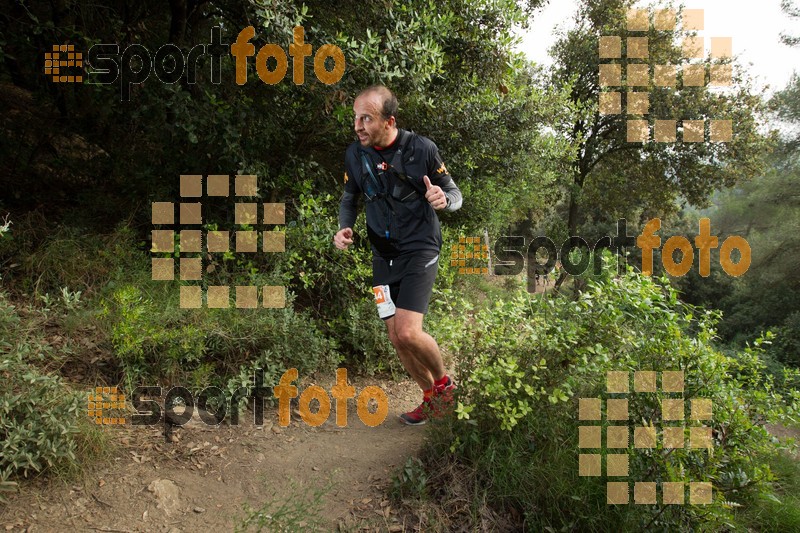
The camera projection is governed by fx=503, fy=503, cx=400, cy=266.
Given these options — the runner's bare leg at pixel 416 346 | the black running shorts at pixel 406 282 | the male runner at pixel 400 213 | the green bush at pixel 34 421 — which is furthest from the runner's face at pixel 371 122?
the green bush at pixel 34 421

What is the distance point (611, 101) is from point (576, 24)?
9.06 feet

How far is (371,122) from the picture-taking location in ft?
11.4

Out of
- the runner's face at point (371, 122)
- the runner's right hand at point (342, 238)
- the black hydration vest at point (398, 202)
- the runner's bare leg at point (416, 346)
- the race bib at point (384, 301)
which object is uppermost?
the runner's face at point (371, 122)

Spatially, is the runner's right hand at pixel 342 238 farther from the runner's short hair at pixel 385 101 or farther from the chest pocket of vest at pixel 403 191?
the runner's short hair at pixel 385 101

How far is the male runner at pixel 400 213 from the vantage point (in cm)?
352

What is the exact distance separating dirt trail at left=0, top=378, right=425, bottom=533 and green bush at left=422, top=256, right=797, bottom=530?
23.3 inches

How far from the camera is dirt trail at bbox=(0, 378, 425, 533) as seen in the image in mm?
2854

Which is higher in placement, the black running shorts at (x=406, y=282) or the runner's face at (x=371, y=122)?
the runner's face at (x=371, y=122)

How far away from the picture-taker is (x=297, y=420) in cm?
422

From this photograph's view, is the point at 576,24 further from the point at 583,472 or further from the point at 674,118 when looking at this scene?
the point at 583,472

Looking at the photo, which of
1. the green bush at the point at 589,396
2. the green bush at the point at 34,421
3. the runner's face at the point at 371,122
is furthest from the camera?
the runner's face at the point at 371,122

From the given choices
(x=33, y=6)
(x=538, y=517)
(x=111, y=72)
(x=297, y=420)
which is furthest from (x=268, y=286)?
(x=33, y=6)

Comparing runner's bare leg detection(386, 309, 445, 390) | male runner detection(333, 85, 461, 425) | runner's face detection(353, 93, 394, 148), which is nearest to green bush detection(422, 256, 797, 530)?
runner's bare leg detection(386, 309, 445, 390)

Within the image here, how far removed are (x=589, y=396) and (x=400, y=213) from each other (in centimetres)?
180
